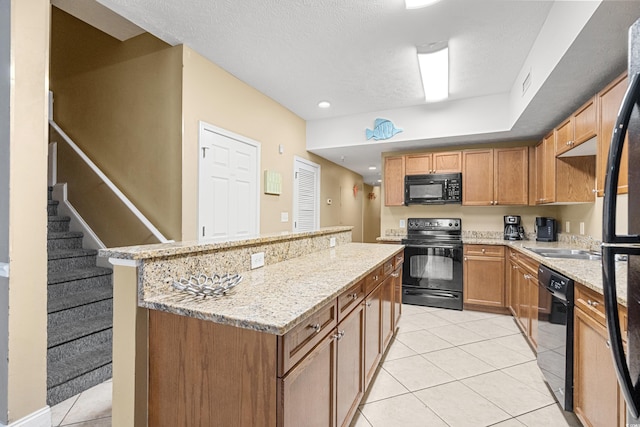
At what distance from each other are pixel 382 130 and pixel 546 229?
7.97 ft

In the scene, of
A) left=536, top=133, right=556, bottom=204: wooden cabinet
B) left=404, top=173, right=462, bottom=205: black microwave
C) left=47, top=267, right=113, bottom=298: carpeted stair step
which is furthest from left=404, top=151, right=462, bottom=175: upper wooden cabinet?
left=47, top=267, right=113, bottom=298: carpeted stair step

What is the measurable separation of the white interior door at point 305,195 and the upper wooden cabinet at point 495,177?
230cm

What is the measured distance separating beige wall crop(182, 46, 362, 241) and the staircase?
0.93 m

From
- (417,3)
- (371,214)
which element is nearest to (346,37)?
(417,3)

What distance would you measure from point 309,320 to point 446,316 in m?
3.12

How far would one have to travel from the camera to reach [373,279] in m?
2.07

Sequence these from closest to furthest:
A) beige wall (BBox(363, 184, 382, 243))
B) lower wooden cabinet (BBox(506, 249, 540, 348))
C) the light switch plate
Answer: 1. the light switch plate
2. lower wooden cabinet (BBox(506, 249, 540, 348))
3. beige wall (BBox(363, 184, 382, 243))

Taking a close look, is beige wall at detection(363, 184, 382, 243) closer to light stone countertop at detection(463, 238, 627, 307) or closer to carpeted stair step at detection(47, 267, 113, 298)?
light stone countertop at detection(463, 238, 627, 307)

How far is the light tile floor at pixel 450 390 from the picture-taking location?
1845 mm

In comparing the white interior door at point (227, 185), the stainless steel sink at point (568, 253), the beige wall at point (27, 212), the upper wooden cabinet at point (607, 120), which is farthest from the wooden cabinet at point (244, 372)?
the stainless steel sink at point (568, 253)

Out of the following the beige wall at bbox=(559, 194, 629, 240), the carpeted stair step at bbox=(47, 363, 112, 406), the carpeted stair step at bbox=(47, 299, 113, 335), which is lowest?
the carpeted stair step at bbox=(47, 363, 112, 406)

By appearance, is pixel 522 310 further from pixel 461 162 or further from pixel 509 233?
pixel 461 162

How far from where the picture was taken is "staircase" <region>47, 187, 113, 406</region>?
2.06 m

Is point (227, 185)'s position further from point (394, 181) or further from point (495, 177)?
point (495, 177)
